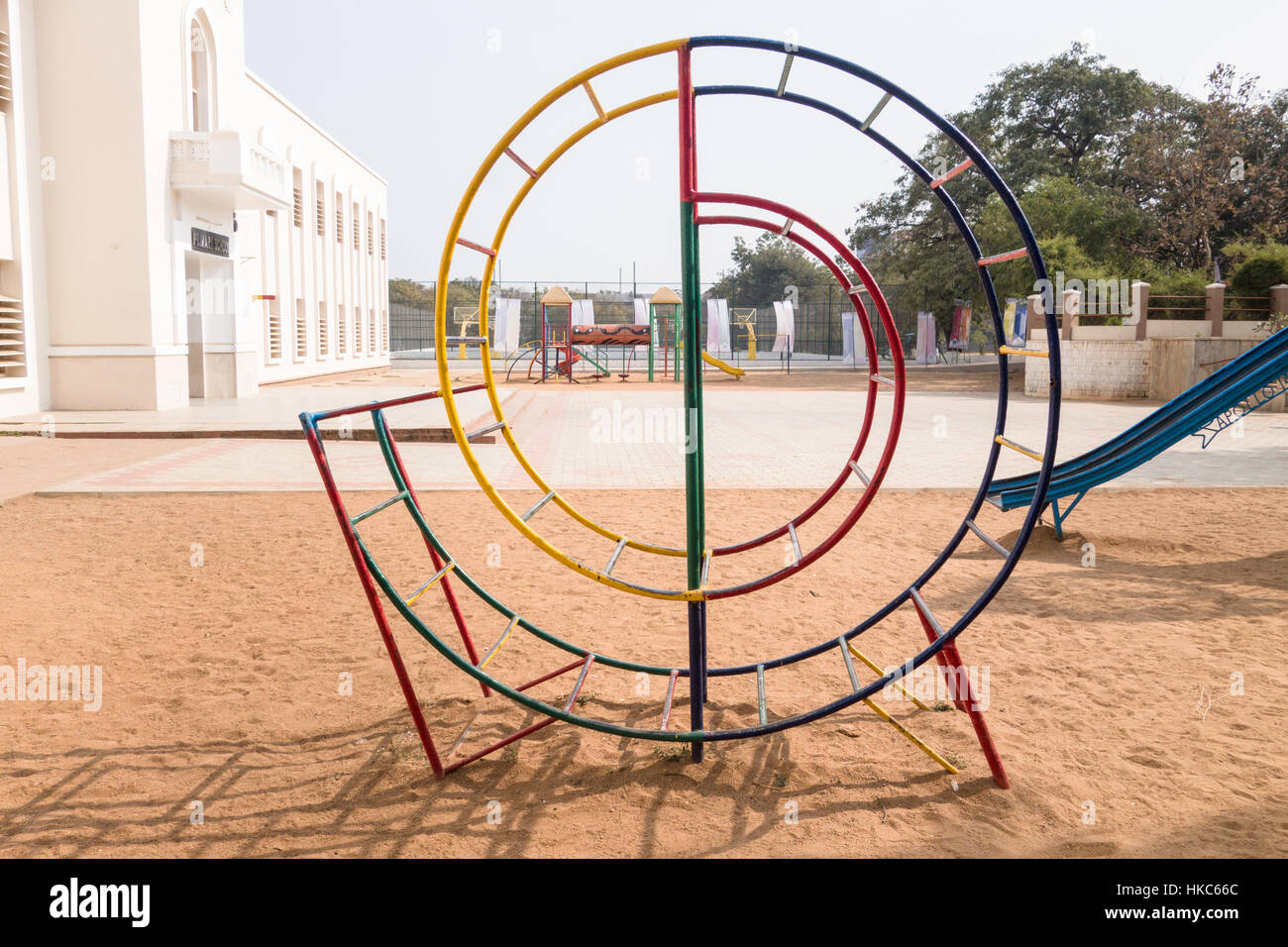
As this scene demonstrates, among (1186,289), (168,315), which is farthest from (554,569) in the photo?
(1186,289)

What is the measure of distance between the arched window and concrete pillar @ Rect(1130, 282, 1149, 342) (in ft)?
60.2

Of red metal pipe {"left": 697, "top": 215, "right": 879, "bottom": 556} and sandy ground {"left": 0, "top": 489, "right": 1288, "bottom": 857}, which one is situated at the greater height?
red metal pipe {"left": 697, "top": 215, "right": 879, "bottom": 556}

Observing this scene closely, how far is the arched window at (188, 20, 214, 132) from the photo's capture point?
18.2 meters

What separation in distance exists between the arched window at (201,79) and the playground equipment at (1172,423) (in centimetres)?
1715

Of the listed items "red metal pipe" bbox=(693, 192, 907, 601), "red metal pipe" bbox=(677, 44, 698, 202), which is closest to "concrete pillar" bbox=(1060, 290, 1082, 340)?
"red metal pipe" bbox=(693, 192, 907, 601)

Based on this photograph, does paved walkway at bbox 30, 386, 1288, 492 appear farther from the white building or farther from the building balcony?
the building balcony

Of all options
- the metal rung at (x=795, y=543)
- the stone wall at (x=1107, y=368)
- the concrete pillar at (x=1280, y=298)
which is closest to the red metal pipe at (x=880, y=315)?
the metal rung at (x=795, y=543)

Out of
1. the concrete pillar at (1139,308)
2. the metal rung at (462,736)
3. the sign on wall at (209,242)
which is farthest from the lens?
the concrete pillar at (1139,308)

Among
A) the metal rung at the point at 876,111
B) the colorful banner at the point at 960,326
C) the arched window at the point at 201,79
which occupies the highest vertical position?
the arched window at the point at 201,79

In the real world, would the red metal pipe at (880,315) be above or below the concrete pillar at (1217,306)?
below

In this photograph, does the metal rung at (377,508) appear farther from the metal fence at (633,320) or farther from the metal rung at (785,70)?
the metal fence at (633,320)

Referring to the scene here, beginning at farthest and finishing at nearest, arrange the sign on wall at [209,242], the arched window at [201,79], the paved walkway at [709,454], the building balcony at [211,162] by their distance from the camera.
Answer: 1. the arched window at [201,79]
2. the sign on wall at [209,242]
3. the building balcony at [211,162]
4. the paved walkway at [709,454]

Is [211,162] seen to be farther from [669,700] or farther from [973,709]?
[973,709]

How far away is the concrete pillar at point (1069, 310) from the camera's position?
2059 centimetres
